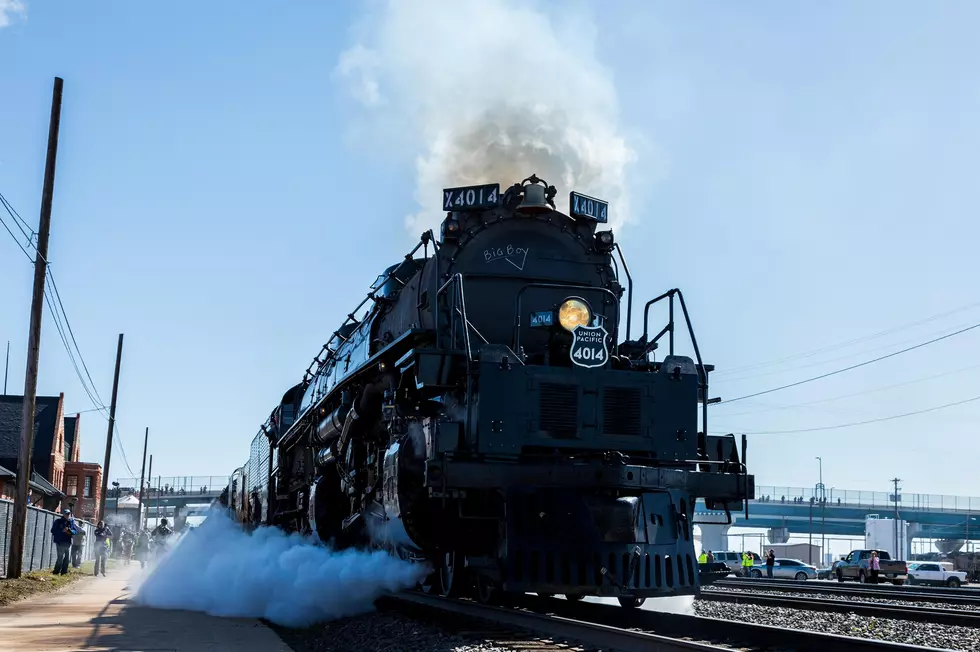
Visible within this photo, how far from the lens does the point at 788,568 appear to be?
4625cm

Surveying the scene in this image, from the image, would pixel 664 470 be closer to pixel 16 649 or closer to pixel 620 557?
pixel 620 557

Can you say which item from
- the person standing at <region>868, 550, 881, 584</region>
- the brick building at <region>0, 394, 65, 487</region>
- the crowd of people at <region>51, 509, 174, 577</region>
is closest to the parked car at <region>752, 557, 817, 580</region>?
the person standing at <region>868, 550, 881, 584</region>

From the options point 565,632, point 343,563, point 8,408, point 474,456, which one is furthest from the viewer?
point 8,408

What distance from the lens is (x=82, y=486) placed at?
2817 inches

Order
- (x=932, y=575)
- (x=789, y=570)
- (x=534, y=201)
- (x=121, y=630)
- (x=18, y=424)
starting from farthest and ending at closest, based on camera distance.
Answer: (x=18, y=424) < (x=789, y=570) < (x=932, y=575) < (x=534, y=201) < (x=121, y=630)

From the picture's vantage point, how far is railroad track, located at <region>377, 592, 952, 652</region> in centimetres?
756

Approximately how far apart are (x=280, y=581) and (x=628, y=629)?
19.2ft

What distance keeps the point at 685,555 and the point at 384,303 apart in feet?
16.9

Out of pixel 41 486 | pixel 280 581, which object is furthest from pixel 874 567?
pixel 41 486

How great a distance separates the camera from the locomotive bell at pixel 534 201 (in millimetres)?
11242

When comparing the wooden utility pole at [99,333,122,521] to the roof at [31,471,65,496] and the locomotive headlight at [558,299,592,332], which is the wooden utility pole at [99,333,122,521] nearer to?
the roof at [31,471,65,496]

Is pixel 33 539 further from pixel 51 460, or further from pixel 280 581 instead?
pixel 51 460

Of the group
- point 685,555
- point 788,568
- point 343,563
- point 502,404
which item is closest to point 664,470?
point 685,555

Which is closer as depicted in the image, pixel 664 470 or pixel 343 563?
pixel 664 470
